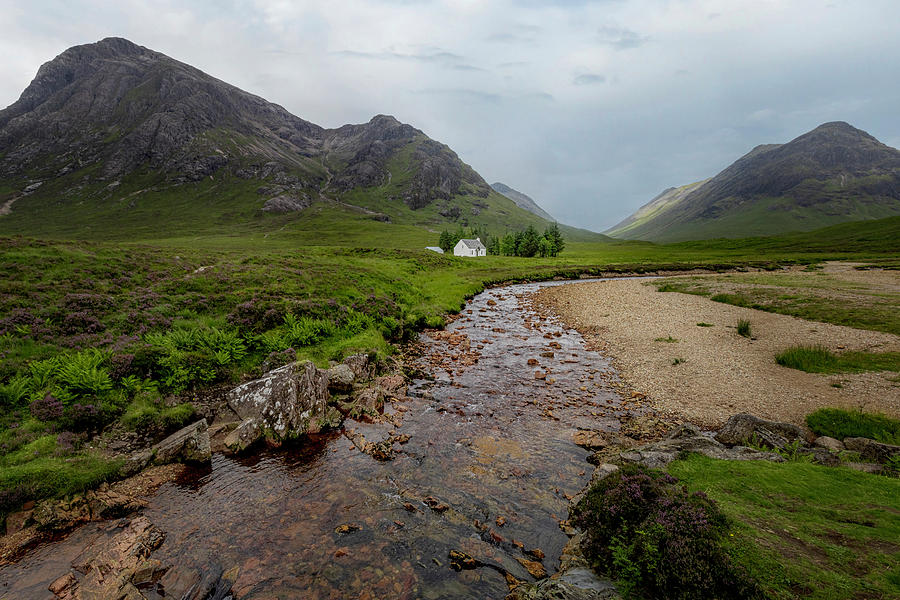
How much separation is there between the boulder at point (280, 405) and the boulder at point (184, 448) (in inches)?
37.2

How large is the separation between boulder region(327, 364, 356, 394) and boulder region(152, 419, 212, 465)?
5.60m

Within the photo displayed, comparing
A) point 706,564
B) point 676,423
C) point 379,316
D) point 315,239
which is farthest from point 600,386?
point 315,239

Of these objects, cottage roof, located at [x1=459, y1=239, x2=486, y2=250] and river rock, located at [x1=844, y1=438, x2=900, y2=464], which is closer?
river rock, located at [x1=844, y1=438, x2=900, y2=464]

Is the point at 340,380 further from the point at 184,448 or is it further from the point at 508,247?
the point at 508,247

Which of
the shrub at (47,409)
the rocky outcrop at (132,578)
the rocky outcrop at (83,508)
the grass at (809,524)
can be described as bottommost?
the rocky outcrop at (132,578)

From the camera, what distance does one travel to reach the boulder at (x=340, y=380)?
1742cm

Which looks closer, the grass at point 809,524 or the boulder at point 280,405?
the grass at point 809,524

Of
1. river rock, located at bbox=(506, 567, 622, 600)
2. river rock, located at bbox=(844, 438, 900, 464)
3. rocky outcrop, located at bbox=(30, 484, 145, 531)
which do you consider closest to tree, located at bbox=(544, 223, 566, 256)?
river rock, located at bbox=(844, 438, 900, 464)

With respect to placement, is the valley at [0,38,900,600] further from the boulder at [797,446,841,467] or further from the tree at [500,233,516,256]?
the tree at [500,233,516,256]

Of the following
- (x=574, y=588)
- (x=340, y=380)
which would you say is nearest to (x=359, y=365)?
(x=340, y=380)

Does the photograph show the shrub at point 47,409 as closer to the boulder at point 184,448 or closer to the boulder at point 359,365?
the boulder at point 184,448

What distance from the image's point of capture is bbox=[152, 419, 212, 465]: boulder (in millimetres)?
12055

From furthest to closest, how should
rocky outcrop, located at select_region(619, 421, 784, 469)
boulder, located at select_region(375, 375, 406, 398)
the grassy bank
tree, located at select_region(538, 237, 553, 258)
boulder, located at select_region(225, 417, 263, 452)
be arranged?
tree, located at select_region(538, 237, 553, 258) < boulder, located at select_region(375, 375, 406, 398) < boulder, located at select_region(225, 417, 263, 452) < the grassy bank < rocky outcrop, located at select_region(619, 421, 784, 469)

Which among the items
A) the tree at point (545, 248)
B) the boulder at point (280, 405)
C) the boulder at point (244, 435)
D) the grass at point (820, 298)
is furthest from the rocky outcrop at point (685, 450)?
the tree at point (545, 248)
